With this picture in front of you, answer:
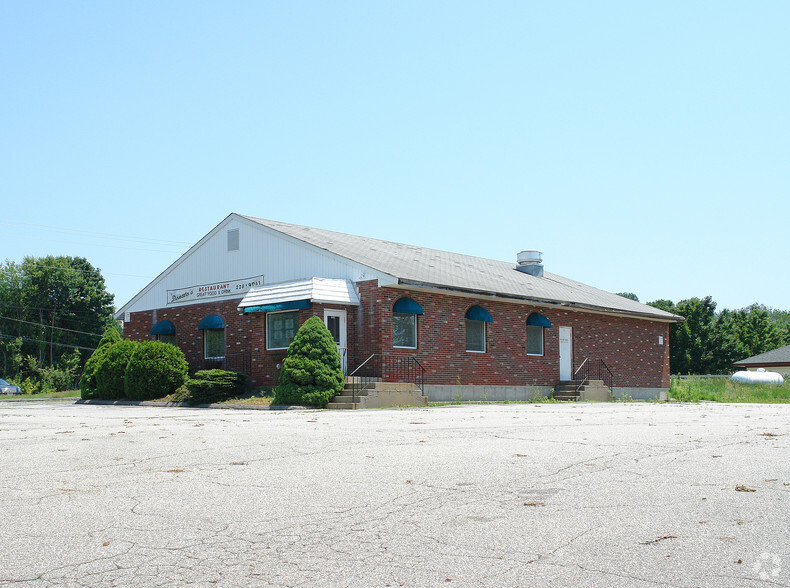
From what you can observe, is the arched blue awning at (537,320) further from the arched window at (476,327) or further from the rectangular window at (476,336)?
the rectangular window at (476,336)

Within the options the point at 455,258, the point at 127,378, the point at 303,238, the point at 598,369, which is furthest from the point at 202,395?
the point at 598,369

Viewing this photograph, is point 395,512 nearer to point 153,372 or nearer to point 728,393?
point 153,372

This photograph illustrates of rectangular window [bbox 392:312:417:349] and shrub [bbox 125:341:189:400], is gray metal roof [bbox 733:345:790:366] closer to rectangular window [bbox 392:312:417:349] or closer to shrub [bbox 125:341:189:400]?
rectangular window [bbox 392:312:417:349]

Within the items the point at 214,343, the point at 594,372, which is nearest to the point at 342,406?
the point at 214,343

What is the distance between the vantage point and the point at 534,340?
1129 inches

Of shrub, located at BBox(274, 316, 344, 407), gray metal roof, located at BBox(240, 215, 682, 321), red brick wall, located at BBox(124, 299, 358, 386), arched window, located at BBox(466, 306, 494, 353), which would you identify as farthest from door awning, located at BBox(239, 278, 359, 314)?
arched window, located at BBox(466, 306, 494, 353)

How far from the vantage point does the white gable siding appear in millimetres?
25172

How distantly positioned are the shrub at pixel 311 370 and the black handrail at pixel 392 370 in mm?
2018

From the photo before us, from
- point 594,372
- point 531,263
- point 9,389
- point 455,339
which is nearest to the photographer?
point 455,339

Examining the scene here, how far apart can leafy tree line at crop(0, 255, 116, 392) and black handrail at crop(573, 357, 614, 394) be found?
47.6 m

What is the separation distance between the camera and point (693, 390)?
30859mm

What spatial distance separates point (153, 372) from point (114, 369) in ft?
5.96

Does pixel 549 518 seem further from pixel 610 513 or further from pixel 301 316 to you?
pixel 301 316

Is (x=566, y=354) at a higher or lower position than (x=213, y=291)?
lower
